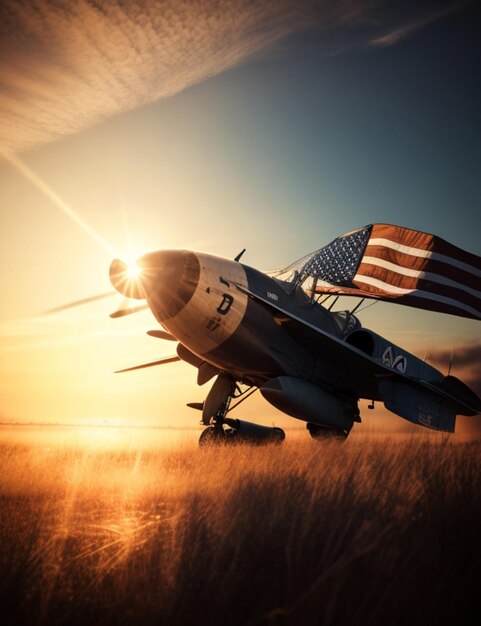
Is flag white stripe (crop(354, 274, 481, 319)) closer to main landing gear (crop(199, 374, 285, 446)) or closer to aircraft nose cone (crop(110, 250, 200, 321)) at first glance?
main landing gear (crop(199, 374, 285, 446))

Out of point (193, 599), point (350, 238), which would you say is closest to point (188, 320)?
point (193, 599)

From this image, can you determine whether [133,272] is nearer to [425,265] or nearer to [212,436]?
[212,436]

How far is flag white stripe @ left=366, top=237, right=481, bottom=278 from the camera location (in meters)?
13.8

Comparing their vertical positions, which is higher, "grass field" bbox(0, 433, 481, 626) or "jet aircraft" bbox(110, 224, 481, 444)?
"jet aircraft" bbox(110, 224, 481, 444)

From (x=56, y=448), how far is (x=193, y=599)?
9.40 m

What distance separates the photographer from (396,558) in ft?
12.5

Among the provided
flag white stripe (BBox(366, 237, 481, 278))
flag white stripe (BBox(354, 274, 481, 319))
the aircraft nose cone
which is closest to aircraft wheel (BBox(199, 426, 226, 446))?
the aircraft nose cone

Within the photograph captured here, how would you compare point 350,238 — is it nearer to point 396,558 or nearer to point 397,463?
point 397,463

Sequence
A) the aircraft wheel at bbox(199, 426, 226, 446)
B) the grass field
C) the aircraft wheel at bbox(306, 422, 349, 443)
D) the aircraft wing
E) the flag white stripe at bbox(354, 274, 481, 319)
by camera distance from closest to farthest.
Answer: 1. the grass field
2. the aircraft wing
3. the aircraft wheel at bbox(199, 426, 226, 446)
4. the aircraft wheel at bbox(306, 422, 349, 443)
5. the flag white stripe at bbox(354, 274, 481, 319)

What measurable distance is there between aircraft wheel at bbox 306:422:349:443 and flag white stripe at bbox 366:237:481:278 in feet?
21.1

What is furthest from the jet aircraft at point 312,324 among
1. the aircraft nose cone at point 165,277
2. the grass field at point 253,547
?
the grass field at point 253,547

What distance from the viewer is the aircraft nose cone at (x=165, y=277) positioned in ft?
29.6

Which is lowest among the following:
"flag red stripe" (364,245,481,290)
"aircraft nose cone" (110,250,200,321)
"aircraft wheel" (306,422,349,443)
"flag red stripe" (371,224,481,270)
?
"aircraft wheel" (306,422,349,443)

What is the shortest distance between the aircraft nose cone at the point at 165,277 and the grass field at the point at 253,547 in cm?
381
